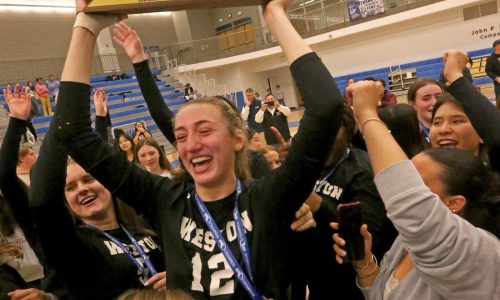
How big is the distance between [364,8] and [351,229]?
1577 cm

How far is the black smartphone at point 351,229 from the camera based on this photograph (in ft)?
4.64

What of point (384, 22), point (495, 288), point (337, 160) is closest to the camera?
point (495, 288)

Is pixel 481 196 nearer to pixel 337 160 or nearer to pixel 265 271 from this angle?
pixel 265 271

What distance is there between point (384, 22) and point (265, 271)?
1557 centimetres

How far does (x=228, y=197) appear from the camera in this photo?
56.2 inches

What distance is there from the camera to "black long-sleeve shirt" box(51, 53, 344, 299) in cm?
121

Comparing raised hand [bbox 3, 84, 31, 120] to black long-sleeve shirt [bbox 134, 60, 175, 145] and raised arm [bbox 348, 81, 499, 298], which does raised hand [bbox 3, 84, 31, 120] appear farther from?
raised arm [bbox 348, 81, 499, 298]

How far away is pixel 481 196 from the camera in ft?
4.20

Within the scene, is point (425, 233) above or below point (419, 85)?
below

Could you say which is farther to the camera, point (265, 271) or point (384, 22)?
point (384, 22)

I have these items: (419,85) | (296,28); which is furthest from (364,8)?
(419,85)

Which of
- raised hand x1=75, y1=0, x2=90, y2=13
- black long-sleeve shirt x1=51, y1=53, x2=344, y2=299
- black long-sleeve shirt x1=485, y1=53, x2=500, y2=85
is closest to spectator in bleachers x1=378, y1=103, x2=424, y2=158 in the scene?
black long-sleeve shirt x1=51, y1=53, x2=344, y2=299

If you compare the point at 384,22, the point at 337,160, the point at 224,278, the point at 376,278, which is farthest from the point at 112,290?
the point at 384,22

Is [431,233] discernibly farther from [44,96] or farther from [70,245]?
[44,96]
